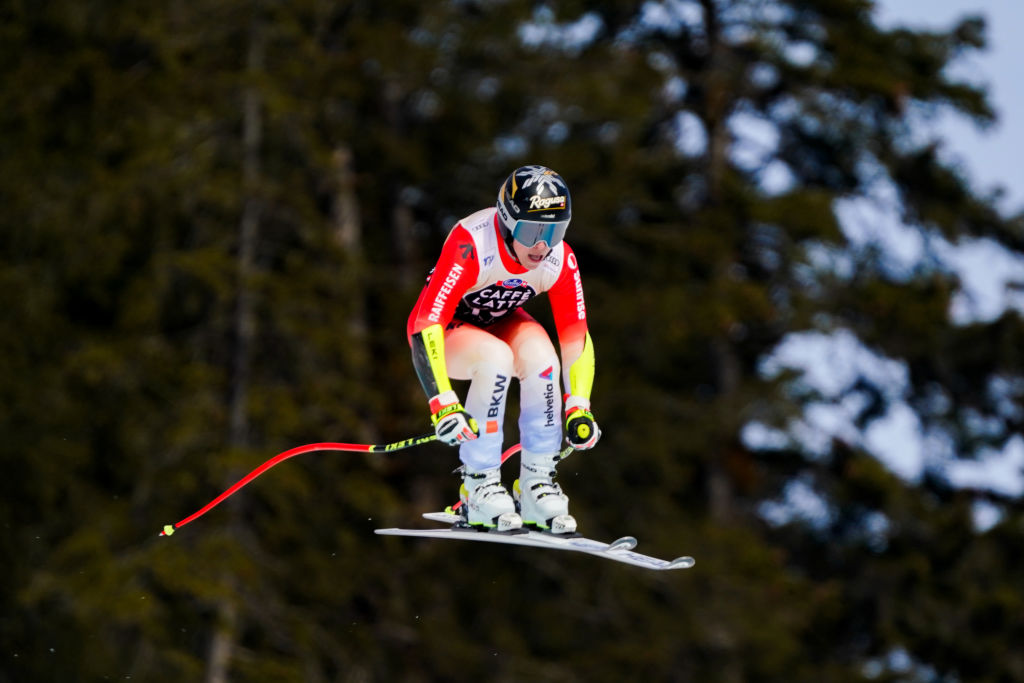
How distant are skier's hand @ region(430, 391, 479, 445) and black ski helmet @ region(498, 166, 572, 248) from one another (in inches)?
32.5

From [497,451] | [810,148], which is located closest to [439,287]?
[497,451]

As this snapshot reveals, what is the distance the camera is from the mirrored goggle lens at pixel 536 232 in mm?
7109

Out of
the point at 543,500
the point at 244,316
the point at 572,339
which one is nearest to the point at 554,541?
the point at 543,500

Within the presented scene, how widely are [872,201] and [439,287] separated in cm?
2084

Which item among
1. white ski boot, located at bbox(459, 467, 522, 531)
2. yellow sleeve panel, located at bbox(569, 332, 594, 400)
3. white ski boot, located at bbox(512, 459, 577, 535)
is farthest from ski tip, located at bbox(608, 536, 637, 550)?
yellow sleeve panel, located at bbox(569, 332, 594, 400)

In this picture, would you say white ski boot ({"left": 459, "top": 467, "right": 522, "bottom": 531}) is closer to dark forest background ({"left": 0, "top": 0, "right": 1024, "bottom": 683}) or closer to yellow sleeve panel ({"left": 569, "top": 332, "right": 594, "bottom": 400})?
yellow sleeve panel ({"left": 569, "top": 332, "right": 594, "bottom": 400})

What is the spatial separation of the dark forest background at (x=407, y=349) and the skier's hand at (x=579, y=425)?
38.3 feet

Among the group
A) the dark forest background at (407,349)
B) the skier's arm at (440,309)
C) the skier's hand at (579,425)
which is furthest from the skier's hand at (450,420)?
the dark forest background at (407,349)

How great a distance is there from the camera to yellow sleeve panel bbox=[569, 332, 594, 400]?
302 inches

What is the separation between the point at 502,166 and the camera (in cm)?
2281

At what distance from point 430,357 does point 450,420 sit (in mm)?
372

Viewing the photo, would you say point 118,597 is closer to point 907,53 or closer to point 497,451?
point 497,451

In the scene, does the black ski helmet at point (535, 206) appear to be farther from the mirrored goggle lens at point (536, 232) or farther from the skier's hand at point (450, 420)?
the skier's hand at point (450, 420)

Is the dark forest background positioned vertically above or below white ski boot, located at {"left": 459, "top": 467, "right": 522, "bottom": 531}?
below
